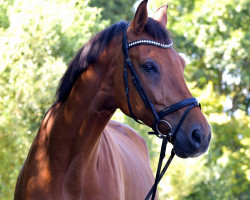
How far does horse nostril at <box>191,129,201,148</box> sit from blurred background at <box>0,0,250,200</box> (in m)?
4.21

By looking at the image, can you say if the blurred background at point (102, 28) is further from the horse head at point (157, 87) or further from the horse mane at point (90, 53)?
the horse head at point (157, 87)

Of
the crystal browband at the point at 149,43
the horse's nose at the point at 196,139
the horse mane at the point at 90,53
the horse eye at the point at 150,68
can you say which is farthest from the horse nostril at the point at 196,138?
the horse mane at the point at 90,53

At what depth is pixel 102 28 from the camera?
38.0 feet

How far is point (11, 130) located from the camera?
6.93 m

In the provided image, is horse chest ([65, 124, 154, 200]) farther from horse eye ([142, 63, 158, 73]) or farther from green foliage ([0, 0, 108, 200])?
green foliage ([0, 0, 108, 200])

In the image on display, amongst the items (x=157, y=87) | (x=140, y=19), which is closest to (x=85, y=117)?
(x=157, y=87)

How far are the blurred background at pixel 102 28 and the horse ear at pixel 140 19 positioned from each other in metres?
3.88

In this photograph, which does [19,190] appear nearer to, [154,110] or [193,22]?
[154,110]

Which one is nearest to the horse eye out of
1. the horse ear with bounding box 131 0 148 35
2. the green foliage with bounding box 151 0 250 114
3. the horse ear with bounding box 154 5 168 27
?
the horse ear with bounding box 131 0 148 35

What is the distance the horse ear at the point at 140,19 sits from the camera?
323 cm

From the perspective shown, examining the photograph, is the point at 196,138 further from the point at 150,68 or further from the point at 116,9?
the point at 116,9

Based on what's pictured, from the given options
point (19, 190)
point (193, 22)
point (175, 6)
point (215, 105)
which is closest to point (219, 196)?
point (215, 105)

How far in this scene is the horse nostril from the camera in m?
2.97

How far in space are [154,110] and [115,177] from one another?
67 centimetres
